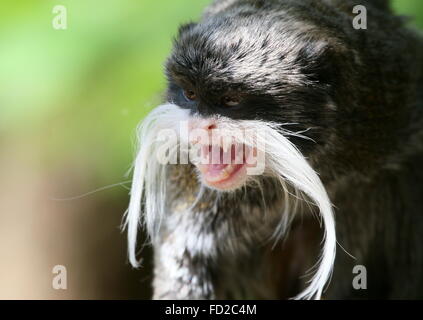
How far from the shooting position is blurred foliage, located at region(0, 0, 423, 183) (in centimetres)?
417

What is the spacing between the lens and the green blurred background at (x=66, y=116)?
4184 mm

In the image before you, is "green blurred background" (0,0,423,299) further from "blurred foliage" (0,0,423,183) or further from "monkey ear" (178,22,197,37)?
"monkey ear" (178,22,197,37)

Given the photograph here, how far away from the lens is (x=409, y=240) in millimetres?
3520

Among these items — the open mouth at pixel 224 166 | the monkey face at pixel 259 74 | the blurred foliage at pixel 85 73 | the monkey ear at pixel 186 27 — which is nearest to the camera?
the monkey face at pixel 259 74

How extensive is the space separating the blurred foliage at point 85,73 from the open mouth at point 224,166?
4.93 feet

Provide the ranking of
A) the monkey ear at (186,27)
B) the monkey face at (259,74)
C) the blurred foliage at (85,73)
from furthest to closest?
the blurred foliage at (85,73), the monkey ear at (186,27), the monkey face at (259,74)

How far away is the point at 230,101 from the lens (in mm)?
2609

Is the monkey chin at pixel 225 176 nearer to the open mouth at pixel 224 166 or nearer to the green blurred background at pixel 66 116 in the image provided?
the open mouth at pixel 224 166

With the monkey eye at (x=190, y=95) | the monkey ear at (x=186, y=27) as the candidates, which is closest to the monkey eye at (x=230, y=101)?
the monkey eye at (x=190, y=95)

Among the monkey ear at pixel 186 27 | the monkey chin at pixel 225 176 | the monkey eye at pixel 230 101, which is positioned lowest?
the monkey chin at pixel 225 176

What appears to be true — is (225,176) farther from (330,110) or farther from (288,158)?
(330,110)

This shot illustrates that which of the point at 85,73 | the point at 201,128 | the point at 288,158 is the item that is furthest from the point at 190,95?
the point at 85,73

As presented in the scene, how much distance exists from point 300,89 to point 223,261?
3.41ft

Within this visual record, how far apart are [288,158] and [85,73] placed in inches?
75.0
